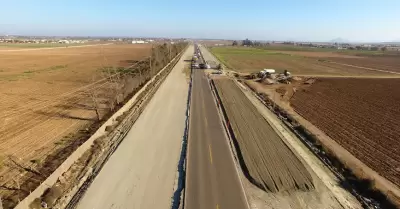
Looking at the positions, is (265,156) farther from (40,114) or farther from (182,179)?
(40,114)

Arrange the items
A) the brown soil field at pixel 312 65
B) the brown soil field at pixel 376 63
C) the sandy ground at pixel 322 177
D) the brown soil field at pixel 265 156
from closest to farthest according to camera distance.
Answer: the sandy ground at pixel 322 177 < the brown soil field at pixel 265 156 < the brown soil field at pixel 312 65 < the brown soil field at pixel 376 63

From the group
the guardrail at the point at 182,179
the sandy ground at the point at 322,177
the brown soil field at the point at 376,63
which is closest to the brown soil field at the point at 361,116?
the sandy ground at the point at 322,177

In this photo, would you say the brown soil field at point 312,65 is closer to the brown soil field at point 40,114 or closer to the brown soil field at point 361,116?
the brown soil field at point 361,116

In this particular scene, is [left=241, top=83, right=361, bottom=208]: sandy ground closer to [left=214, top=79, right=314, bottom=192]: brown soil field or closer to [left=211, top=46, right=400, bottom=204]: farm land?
[left=214, top=79, right=314, bottom=192]: brown soil field

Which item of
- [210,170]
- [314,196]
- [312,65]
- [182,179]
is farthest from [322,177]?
[312,65]

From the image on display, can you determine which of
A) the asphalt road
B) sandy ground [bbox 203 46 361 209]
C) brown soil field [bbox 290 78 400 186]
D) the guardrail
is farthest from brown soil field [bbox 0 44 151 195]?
brown soil field [bbox 290 78 400 186]

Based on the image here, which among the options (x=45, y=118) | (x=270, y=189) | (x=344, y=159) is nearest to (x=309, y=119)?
(x=344, y=159)
